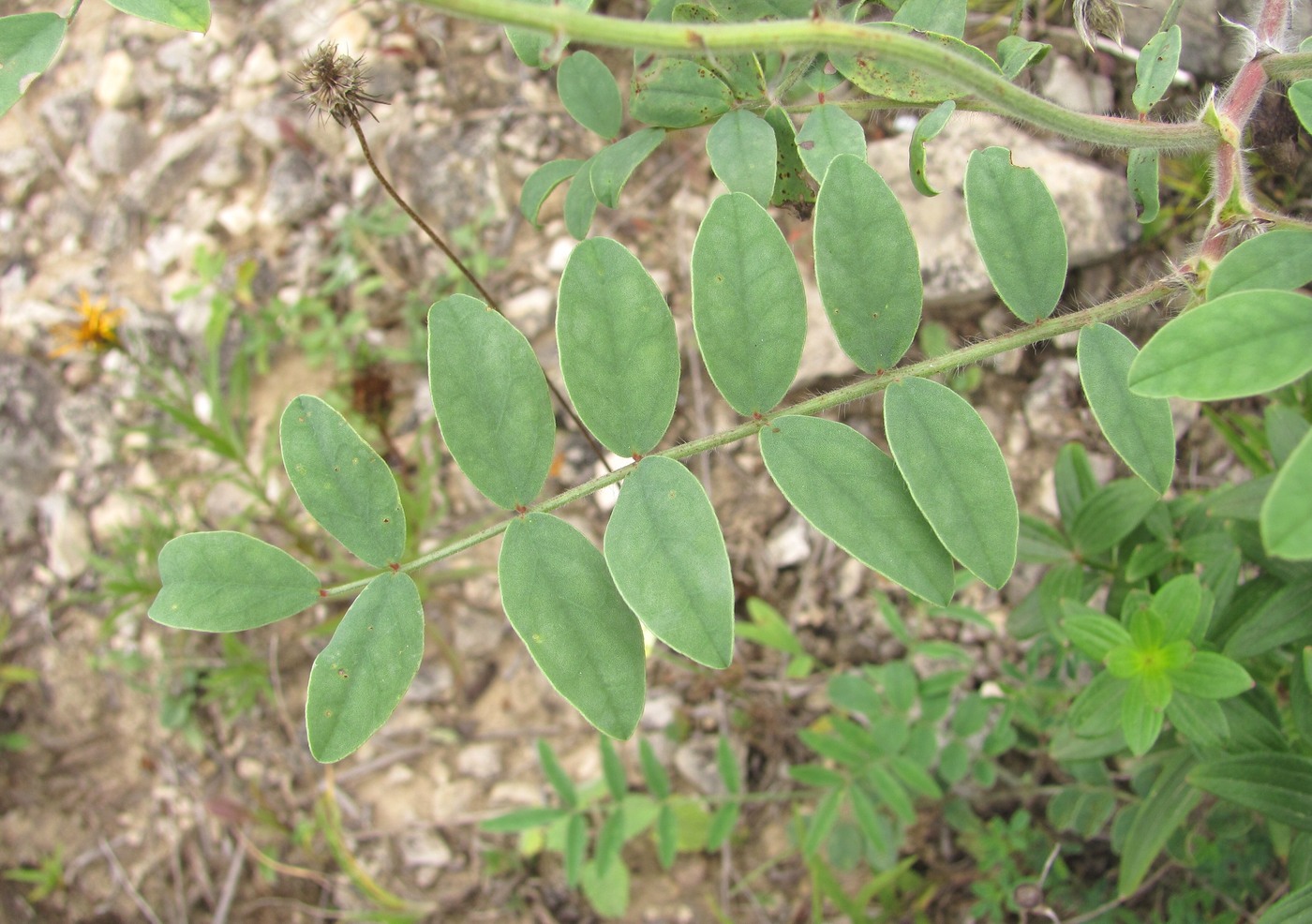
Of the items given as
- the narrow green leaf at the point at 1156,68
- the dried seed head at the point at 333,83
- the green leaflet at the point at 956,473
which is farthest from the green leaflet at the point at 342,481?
the narrow green leaf at the point at 1156,68

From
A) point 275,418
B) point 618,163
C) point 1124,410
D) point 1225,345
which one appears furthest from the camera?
point 275,418

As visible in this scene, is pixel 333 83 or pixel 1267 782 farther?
pixel 333 83

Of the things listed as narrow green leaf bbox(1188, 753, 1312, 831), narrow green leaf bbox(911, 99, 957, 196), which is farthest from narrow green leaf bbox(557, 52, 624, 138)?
narrow green leaf bbox(1188, 753, 1312, 831)

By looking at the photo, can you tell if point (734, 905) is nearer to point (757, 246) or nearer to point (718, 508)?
point (718, 508)

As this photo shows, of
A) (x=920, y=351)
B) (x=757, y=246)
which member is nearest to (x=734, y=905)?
(x=920, y=351)

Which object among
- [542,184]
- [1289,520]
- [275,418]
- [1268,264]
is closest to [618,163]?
[542,184]

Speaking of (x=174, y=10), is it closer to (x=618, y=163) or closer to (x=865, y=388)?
(x=618, y=163)

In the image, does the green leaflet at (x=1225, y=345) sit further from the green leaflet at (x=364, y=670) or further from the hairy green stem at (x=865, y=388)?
the green leaflet at (x=364, y=670)
